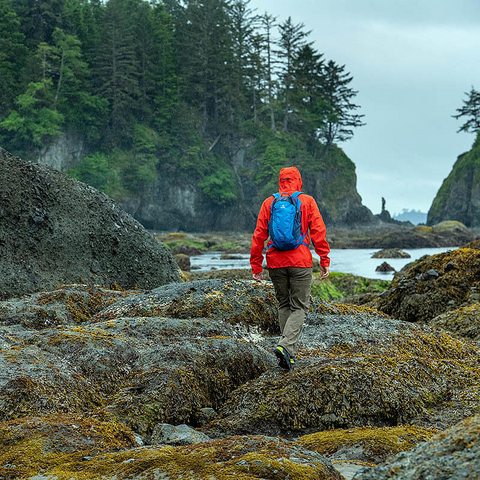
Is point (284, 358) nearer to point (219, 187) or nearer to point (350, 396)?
point (350, 396)

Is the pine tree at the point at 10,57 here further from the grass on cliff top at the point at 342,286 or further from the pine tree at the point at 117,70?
the grass on cliff top at the point at 342,286

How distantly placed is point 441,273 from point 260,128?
64.9 meters

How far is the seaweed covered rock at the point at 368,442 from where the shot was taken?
2.78 metres

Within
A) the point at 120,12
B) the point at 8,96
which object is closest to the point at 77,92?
the point at 8,96

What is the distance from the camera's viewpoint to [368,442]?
2.88m

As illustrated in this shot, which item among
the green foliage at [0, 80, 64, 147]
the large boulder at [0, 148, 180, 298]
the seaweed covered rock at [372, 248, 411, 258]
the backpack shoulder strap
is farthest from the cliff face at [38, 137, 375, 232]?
the backpack shoulder strap

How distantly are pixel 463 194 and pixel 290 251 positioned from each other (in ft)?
243

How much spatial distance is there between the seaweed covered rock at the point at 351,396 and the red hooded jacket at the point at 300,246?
0.89 meters

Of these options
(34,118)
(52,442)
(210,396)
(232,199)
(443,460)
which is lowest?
(210,396)

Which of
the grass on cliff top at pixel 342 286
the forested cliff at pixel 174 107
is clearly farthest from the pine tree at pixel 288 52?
the grass on cliff top at pixel 342 286

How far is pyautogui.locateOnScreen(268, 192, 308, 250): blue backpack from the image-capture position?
4.48 m

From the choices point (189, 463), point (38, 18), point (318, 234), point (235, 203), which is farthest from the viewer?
point (235, 203)

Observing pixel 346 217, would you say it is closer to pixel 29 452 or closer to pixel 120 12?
pixel 120 12

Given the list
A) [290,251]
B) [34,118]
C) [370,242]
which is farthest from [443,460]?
[34,118]
